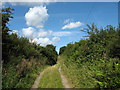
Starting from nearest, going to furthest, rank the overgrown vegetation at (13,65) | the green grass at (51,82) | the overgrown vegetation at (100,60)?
the overgrown vegetation at (100,60), the overgrown vegetation at (13,65), the green grass at (51,82)

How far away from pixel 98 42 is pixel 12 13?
716cm

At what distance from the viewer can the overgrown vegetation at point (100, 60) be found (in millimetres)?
5654

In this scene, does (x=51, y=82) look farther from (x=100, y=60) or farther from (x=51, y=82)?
(x=100, y=60)

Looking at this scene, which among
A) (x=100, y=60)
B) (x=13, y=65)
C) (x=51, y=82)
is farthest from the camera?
(x=13, y=65)

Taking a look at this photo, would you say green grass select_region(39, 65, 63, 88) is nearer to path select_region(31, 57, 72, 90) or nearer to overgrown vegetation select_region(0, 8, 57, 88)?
path select_region(31, 57, 72, 90)

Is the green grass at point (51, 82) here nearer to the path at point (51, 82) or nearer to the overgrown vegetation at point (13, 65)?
the path at point (51, 82)

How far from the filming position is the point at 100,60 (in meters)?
8.20

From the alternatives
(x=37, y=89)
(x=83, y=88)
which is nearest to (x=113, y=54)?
(x=83, y=88)

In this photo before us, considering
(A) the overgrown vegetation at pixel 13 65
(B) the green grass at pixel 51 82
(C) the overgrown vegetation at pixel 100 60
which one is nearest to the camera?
(C) the overgrown vegetation at pixel 100 60

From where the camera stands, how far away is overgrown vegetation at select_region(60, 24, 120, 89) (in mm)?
5654

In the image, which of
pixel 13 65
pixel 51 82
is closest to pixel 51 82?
pixel 51 82

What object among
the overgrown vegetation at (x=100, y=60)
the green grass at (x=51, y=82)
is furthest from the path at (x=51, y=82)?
the overgrown vegetation at (x=100, y=60)

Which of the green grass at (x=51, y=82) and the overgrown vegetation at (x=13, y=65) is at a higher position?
the overgrown vegetation at (x=13, y=65)

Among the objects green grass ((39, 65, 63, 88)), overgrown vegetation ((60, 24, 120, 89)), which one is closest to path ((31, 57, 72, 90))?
green grass ((39, 65, 63, 88))
